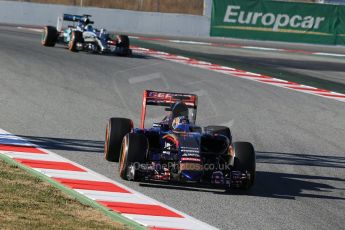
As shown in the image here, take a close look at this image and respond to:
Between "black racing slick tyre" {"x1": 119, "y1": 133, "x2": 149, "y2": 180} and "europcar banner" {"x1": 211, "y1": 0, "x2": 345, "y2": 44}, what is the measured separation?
97.8 ft

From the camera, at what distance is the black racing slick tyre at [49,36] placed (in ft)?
92.4

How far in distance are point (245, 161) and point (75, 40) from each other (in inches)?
653

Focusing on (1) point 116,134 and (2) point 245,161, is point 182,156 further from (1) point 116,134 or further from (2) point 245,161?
(1) point 116,134

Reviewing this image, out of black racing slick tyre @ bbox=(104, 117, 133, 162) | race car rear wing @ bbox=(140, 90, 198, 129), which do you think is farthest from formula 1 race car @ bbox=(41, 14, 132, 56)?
black racing slick tyre @ bbox=(104, 117, 133, 162)

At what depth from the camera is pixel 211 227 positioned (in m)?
9.47

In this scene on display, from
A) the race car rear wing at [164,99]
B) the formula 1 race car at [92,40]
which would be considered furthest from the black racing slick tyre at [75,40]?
the race car rear wing at [164,99]

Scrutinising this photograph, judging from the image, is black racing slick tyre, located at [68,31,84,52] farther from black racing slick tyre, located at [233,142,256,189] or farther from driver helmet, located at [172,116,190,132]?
black racing slick tyre, located at [233,142,256,189]

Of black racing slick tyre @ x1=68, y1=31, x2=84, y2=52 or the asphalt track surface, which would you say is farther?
black racing slick tyre @ x1=68, y1=31, x2=84, y2=52

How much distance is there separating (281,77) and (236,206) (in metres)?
15.9

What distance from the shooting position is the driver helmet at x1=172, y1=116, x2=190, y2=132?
12148 millimetres

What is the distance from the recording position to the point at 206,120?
17.8 meters

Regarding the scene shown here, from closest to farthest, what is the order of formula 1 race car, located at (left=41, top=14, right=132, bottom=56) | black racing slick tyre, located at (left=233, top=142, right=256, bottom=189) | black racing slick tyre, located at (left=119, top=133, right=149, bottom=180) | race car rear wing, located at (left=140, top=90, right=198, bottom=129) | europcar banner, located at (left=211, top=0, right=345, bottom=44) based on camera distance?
black racing slick tyre, located at (left=119, top=133, right=149, bottom=180) < black racing slick tyre, located at (left=233, top=142, right=256, bottom=189) < race car rear wing, located at (left=140, top=90, right=198, bottom=129) < formula 1 race car, located at (left=41, top=14, right=132, bottom=56) < europcar banner, located at (left=211, top=0, right=345, bottom=44)

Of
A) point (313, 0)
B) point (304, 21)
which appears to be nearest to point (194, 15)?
point (304, 21)

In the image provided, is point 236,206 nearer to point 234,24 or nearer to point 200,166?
point 200,166
